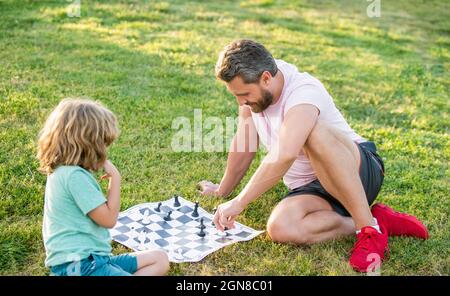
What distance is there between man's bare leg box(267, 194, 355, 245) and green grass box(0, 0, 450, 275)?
7 centimetres

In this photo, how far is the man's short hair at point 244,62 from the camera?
12.7 feet

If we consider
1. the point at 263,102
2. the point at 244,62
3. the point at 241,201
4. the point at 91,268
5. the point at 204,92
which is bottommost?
the point at 91,268

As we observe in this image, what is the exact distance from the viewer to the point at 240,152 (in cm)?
473

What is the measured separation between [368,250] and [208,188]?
59.8 inches

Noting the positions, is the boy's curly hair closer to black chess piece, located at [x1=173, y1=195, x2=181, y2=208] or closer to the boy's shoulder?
the boy's shoulder

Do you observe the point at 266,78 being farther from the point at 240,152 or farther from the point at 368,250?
the point at 368,250

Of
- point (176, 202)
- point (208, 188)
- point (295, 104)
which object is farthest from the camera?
point (208, 188)

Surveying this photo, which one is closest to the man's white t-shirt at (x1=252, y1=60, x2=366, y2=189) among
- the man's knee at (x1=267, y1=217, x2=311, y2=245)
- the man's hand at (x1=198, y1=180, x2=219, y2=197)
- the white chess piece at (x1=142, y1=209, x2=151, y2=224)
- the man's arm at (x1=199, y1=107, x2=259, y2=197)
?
the man's arm at (x1=199, y1=107, x2=259, y2=197)

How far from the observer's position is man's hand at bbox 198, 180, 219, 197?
4.84m

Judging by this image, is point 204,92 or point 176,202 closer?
point 176,202

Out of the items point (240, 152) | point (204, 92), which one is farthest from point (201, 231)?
point (204, 92)

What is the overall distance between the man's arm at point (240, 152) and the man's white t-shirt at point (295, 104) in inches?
5.3

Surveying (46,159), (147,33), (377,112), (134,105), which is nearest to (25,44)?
(147,33)
